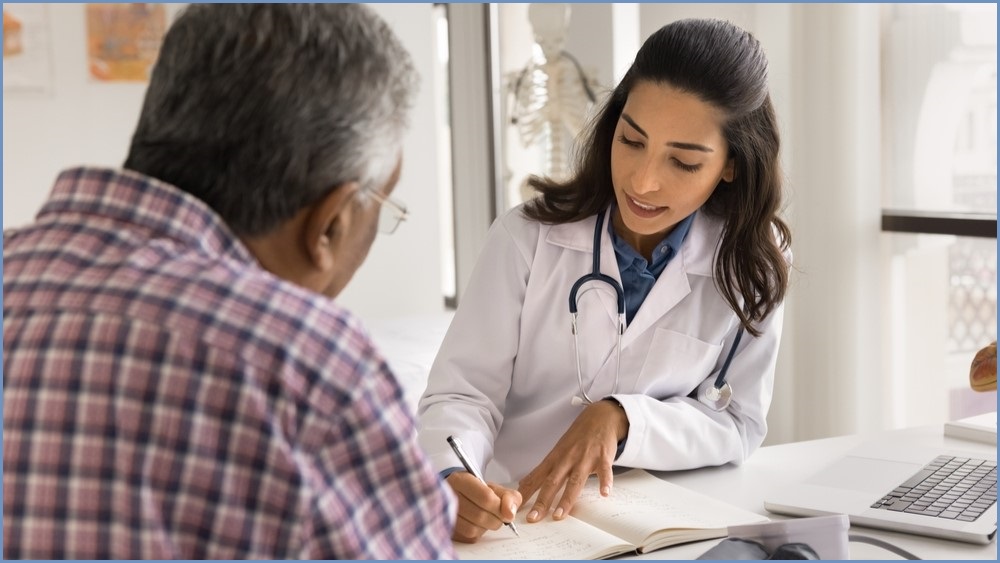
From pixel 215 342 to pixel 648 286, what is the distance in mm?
1074

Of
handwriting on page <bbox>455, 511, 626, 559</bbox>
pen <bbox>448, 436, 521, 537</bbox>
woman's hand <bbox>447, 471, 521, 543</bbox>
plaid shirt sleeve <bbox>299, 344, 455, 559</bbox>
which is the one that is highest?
plaid shirt sleeve <bbox>299, 344, 455, 559</bbox>

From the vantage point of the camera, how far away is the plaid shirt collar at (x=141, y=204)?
31.4 inches

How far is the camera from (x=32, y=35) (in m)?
4.45

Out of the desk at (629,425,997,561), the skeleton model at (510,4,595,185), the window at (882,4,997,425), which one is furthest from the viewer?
the skeleton model at (510,4,595,185)

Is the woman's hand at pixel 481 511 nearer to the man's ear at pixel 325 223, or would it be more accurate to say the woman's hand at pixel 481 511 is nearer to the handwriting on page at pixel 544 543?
the handwriting on page at pixel 544 543

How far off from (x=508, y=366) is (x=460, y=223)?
3545 millimetres

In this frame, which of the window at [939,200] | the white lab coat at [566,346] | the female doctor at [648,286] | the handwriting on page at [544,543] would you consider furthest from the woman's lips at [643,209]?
the window at [939,200]

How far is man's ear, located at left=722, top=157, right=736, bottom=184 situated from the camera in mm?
1675

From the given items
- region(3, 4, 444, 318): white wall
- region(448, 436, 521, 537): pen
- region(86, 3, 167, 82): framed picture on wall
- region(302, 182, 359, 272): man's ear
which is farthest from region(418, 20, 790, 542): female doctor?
region(86, 3, 167, 82): framed picture on wall

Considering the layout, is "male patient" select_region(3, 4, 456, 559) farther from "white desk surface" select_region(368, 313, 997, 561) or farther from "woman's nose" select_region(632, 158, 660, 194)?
"woman's nose" select_region(632, 158, 660, 194)

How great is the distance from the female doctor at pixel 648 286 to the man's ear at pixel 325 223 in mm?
662

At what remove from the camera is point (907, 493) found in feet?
4.50

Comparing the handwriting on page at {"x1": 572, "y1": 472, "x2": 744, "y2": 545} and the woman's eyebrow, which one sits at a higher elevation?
the woman's eyebrow

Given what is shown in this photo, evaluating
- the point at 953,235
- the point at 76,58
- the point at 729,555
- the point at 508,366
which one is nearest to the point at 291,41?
the point at 729,555
